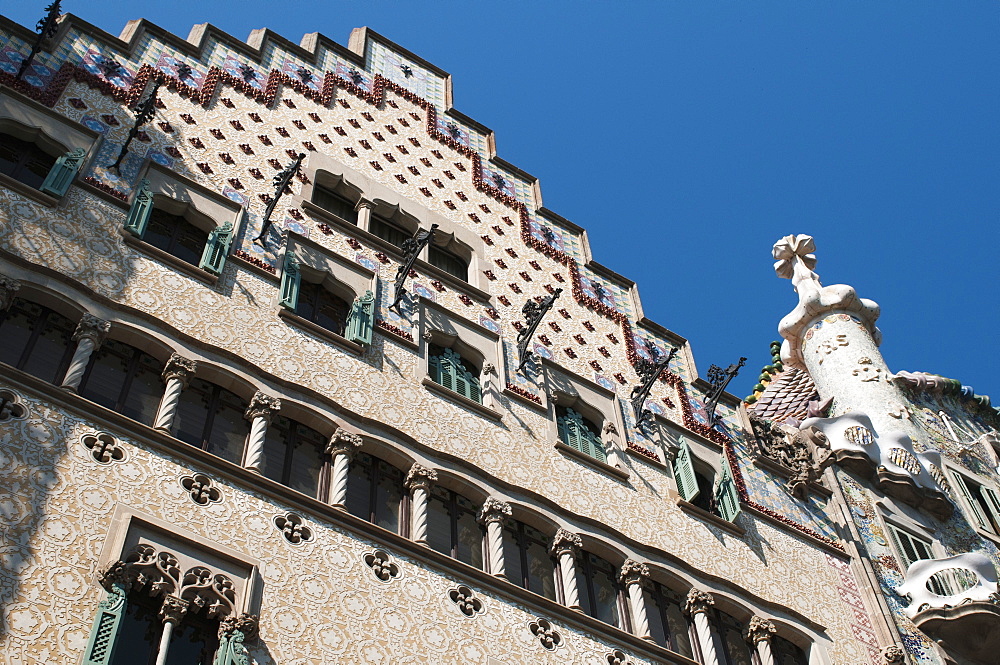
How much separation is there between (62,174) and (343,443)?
133 inches

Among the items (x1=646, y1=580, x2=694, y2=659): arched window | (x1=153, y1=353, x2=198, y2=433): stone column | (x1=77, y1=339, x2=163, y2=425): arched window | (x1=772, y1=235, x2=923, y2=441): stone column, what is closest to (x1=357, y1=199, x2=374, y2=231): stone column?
(x1=153, y1=353, x2=198, y2=433): stone column

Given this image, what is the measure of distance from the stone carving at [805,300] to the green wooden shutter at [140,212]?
11.0 meters

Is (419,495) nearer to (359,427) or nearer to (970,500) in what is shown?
(359,427)

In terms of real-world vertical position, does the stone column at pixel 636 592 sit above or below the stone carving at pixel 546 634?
above

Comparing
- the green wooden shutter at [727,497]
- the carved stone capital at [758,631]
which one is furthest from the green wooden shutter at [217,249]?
the carved stone capital at [758,631]

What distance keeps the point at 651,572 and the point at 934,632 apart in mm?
3423

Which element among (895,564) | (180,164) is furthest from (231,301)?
(895,564)

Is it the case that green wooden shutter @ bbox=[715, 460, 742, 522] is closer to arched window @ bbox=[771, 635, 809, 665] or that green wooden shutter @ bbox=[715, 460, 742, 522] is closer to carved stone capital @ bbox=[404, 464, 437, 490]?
arched window @ bbox=[771, 635, 809, 665]

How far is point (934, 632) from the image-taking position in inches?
443

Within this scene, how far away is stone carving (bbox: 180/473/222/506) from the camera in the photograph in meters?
7.52

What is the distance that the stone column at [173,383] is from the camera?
7.99 meters

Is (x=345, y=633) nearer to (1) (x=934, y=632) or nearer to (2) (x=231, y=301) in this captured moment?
(2) (x=231, y=301)

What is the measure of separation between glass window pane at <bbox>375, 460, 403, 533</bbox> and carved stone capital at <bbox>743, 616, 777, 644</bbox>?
348 cm

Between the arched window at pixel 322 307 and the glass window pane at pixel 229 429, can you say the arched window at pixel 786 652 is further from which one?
the glass window pane at pixel 229 429
